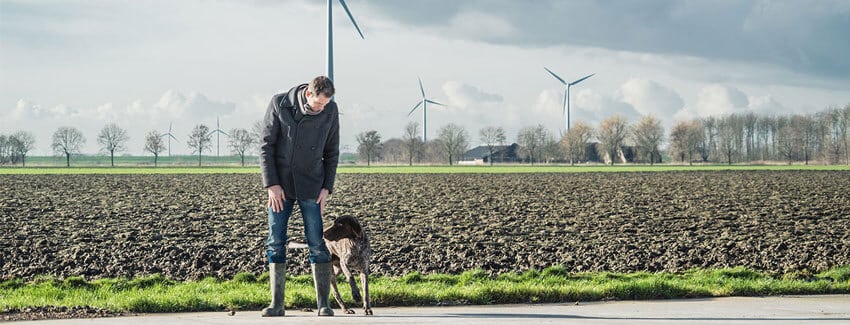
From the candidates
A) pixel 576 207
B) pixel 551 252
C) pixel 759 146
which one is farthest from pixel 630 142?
pixel 551 252

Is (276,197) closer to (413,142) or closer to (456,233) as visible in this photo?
(456,233)

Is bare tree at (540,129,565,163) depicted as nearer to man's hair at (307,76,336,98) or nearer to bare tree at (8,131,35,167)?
bare tree at (8,131,35,167)

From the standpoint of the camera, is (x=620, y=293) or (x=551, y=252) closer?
(x=620, y=293)

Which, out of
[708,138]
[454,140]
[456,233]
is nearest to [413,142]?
[454,140]

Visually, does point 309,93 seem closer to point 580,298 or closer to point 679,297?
point 580,298

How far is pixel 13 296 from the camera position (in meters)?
10.3

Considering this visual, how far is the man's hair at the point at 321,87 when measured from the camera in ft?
25.1

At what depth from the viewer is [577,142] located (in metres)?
164

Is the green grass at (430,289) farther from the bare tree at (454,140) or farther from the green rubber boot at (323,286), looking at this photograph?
the bare tree at (454,140)

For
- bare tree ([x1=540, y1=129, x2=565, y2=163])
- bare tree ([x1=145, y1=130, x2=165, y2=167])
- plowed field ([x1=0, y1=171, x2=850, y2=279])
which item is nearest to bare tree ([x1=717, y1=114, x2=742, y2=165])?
bare tree ([x1=540, y1=129, x2=565, y2=163])

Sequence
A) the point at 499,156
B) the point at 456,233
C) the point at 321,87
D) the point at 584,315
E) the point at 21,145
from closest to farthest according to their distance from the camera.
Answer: the point at 321,87 < the point at 584,315 < the point at 456,233 < the point at 21,145 < the point at 499,156

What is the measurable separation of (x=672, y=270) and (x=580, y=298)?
16.2 ft

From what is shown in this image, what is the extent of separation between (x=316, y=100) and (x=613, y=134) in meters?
165

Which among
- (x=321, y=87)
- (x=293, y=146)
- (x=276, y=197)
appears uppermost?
(x=321, y=87)
